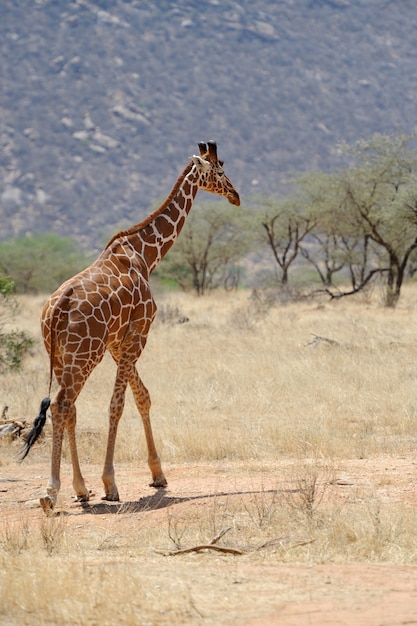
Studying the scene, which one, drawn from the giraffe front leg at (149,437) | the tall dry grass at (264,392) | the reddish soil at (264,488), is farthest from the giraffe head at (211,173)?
the reddish soil at (264,488)

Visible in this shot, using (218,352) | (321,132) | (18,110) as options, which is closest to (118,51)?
(18,110)

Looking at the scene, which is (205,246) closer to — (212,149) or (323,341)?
(323,341)

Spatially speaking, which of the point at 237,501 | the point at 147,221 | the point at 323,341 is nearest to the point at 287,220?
the point at 323,341

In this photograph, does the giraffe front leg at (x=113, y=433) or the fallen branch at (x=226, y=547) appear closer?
the fallen branch at (x=226, y=547)

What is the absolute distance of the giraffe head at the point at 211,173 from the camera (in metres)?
9.35

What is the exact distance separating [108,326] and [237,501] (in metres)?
1.78

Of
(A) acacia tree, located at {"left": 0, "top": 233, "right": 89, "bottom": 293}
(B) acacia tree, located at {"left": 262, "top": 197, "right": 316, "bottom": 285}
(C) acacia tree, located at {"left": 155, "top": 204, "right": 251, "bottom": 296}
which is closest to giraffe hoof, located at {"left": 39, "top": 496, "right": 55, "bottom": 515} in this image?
(B) acacia tree, located at {"left": 262, "top": 197, "right": 316, "bottom": 285}

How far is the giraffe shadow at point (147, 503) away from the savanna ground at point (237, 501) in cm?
2

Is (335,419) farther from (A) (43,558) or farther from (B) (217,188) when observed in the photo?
(A) (43,558)

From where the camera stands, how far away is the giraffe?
25.3ft

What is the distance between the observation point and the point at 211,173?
30.9ft

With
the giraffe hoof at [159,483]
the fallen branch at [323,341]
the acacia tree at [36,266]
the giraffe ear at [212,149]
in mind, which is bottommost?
the giraffe hoof at [159,483]

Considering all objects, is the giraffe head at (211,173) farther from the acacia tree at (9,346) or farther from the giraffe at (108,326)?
the acacia tree at (9,346)

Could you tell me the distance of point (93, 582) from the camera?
5039 mm
